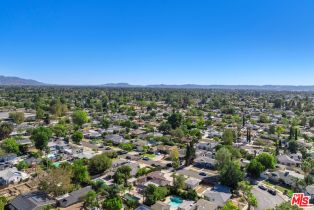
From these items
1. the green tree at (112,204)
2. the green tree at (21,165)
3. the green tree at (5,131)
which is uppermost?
the green tree at (5,131)

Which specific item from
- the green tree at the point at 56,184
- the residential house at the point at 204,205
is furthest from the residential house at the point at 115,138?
the residential house at the point at 204,205

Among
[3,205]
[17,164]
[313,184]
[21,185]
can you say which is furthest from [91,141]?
[313,184]

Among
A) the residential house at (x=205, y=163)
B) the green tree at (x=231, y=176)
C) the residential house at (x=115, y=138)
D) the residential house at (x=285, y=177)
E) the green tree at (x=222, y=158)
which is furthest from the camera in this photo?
the residential house at (x=115, y=138)

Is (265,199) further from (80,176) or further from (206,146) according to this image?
(80,176)

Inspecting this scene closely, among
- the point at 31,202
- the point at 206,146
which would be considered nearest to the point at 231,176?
the point at 206,146

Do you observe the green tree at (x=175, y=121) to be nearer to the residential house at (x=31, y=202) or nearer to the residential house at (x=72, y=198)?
the residential house at (x=72, y=198)

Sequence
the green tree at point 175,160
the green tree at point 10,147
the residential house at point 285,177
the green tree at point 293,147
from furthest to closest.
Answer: the green tree at point 293,147
the green tree at point 10,147
the green tree at point 175,160
the residential house at point 285,177

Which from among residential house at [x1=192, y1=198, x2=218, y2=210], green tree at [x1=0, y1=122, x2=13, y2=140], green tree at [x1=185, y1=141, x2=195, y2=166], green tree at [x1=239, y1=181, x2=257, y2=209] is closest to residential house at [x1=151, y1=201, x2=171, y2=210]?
residential house at [x1=192, y1=198, x2=218, y2=210]
